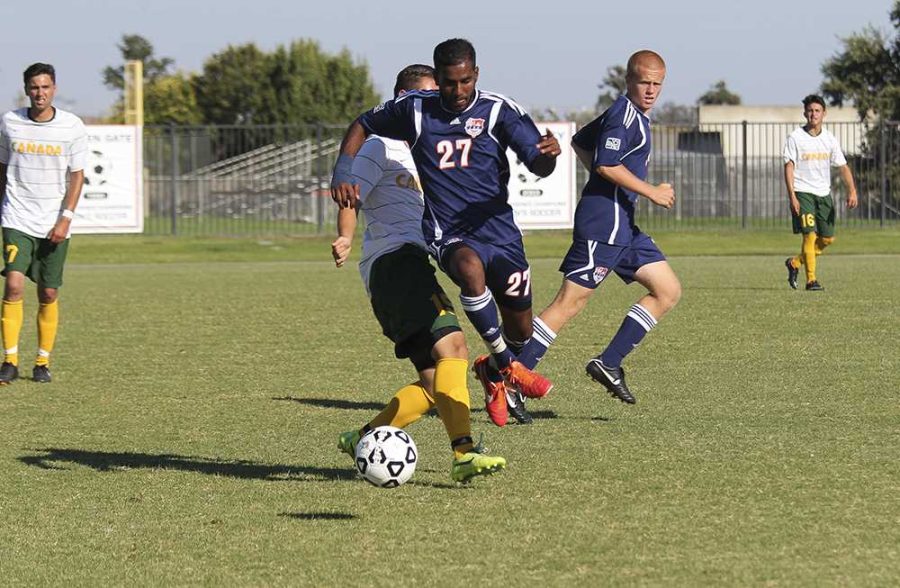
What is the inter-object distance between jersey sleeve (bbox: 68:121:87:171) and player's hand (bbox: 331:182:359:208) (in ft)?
16.2

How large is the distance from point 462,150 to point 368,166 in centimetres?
50

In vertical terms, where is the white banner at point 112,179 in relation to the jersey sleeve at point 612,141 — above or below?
above

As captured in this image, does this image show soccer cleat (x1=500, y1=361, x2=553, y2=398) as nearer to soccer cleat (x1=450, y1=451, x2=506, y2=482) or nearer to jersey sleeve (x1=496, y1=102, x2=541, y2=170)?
soccer cleat (x1=450, y1=451, x2=506, y2=482)

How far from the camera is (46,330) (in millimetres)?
11750

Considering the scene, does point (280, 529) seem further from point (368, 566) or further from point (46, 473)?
point (46, 473)

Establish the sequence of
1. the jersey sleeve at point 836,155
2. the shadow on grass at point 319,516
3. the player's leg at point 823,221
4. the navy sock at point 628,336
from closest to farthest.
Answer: the shadow on grass at point 319,516
the navy sock at point 628,336
the jersey sleeve at point 836,155
the player's leg at point 823,221

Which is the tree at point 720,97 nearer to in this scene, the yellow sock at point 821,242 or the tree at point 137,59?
the tree at point 137,59

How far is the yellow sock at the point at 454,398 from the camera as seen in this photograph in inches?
273

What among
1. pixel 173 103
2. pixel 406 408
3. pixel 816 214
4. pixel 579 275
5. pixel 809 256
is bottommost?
pixel 406 408

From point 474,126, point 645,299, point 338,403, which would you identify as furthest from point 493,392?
point 338,403

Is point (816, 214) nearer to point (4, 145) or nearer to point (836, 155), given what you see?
point (836, 155)

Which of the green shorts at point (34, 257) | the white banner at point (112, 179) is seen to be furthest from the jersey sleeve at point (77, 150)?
the white banner at point (112, 179)

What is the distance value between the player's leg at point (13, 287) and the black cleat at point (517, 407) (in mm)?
4411

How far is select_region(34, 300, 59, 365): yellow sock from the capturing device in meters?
11.6
